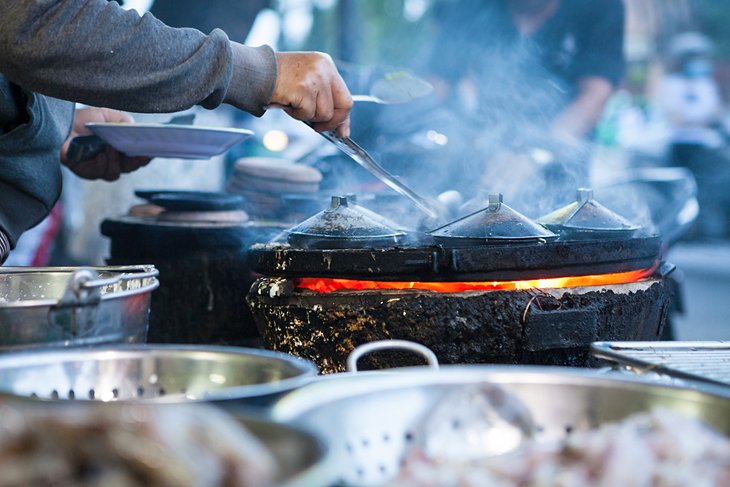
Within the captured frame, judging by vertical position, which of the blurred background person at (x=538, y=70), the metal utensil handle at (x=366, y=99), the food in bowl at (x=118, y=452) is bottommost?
the food in bowl at (x=118, y=452)

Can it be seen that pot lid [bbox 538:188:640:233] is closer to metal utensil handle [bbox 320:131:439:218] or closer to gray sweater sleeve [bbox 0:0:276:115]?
metal utensil handle [bbox 320:131:439:218]

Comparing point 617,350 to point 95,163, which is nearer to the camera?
point 617,350

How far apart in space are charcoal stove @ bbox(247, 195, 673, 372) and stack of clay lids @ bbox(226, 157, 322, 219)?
1.86m

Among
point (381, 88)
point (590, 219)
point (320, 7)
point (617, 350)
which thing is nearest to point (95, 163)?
point (381, 88)

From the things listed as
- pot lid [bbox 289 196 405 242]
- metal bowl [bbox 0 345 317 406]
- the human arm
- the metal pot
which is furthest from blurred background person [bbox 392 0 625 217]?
metal bowl [bbox 0 345 317 406]

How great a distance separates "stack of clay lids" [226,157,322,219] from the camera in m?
4.73

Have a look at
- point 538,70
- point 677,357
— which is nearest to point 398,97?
point 677,357

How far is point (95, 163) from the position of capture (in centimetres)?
380

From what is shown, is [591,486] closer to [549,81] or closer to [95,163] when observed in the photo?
[95,163]

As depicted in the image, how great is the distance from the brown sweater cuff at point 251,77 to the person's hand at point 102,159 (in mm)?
1272

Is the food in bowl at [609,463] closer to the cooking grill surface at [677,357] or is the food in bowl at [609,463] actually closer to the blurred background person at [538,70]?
the cooking grill surface at [677,357]

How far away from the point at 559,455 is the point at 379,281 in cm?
144

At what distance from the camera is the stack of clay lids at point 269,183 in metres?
4.73

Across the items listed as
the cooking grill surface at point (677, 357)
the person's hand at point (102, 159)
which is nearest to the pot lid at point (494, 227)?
the cooking grill surface at point (677, 357)
